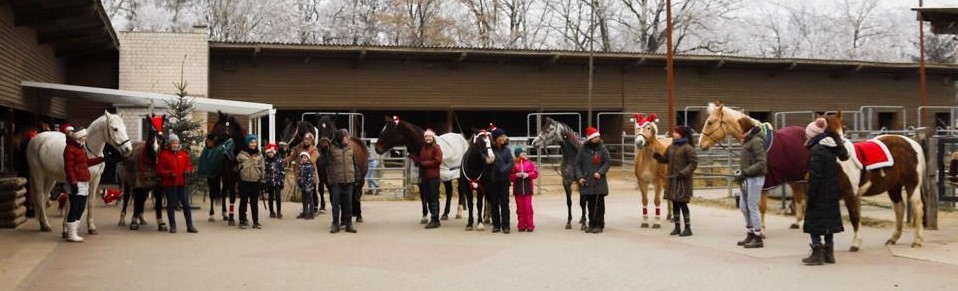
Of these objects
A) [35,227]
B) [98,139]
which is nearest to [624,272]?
[98,139]

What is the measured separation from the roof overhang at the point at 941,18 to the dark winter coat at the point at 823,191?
412cm

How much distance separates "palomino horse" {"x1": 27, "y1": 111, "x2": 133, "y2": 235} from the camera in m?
11.2

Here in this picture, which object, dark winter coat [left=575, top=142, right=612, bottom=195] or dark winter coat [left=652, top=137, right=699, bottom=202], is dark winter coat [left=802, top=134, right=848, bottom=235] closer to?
dark winter coat [left=652, top=137, right=699, bottom=202]

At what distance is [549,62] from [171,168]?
18029 mm

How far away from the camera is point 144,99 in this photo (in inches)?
786

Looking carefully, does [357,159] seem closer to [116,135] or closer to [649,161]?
[116,135]

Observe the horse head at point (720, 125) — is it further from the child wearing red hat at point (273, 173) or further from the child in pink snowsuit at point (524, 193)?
the child wearing red hat at point (273, 173)

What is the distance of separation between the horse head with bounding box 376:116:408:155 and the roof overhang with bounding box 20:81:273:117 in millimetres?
6446

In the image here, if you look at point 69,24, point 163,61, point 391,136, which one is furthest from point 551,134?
point 163,61

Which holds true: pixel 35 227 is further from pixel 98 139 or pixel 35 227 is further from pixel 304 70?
pixel 304 70

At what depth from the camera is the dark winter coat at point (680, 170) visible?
11.2 metres

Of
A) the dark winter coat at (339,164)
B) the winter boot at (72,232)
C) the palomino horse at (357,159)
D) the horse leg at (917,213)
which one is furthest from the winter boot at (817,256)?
the winter boot at (72,232)

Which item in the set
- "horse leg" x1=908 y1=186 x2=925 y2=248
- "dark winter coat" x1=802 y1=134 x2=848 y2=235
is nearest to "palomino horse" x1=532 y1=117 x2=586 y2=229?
"dark winter coat" x1=802 y1=134 x2=848 y2=235

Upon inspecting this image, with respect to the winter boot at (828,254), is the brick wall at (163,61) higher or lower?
higher
